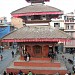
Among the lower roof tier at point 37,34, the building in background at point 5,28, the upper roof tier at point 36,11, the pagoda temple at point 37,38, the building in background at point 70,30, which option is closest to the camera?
the lower roof tier at point 37,34

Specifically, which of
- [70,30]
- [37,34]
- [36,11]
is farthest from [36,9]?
[70,30]

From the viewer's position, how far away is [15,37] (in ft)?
68.8

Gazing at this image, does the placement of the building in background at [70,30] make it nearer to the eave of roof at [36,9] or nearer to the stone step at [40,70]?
the eave of roof at [36,9]

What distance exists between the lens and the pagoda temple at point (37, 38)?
820 inches

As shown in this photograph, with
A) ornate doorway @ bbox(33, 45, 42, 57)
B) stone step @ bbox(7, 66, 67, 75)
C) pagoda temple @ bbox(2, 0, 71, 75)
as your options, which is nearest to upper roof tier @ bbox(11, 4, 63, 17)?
pagoda temple @ bbox(2, 0, 71, 75)

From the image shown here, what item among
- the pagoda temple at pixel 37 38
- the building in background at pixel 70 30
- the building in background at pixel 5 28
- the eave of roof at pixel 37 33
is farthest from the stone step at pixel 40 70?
the building in background at pixel 70 30

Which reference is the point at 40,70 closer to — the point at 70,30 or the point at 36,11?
the point at 36,11

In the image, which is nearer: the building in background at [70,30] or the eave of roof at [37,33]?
the eave of roof at [37,33]

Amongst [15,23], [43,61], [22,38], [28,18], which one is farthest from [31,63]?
[15,23]

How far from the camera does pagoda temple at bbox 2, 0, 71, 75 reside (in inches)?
820

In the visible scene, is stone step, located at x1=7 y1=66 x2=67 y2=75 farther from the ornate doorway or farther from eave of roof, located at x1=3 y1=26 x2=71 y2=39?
eave of roof, located at x1=3 y1=26 x2=71 y2=39

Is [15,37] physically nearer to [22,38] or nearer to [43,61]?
[22,38]

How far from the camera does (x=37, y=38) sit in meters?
20.7

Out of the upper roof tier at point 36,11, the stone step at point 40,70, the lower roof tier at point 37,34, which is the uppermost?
the upper roof tier at point 36,11
